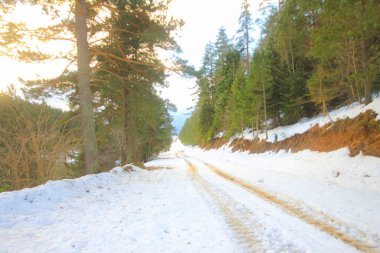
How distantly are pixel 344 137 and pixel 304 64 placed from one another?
15.2 meters

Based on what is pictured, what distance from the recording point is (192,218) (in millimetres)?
5852

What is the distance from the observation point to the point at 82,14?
412 inches

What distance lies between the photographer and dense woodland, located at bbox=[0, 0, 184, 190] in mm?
8968

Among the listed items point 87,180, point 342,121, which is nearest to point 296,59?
point 342,121

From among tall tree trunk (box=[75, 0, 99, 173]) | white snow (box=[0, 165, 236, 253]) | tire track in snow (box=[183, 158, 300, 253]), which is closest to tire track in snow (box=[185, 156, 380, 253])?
tire track in snow (box=[183, 158, 300, 253])

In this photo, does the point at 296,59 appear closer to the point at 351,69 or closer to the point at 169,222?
the point at 351,69

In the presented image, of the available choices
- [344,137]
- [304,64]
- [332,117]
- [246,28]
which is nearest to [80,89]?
[344,137]

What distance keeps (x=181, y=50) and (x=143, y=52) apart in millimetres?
3085

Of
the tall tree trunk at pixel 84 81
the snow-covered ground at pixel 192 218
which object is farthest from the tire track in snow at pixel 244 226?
the tall tree trunk at pixel 84 81

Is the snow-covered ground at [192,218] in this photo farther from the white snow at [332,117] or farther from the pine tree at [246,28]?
the pine tree at [246,28]

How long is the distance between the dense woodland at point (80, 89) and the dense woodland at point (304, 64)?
12.1 feet

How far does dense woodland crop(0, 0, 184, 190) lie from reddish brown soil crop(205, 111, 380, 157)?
9.13m

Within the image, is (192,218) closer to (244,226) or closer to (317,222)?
(244,226)

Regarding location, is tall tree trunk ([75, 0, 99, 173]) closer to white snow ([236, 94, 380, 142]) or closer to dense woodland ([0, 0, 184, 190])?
dense woodland ([0, 0, 184, 190])
